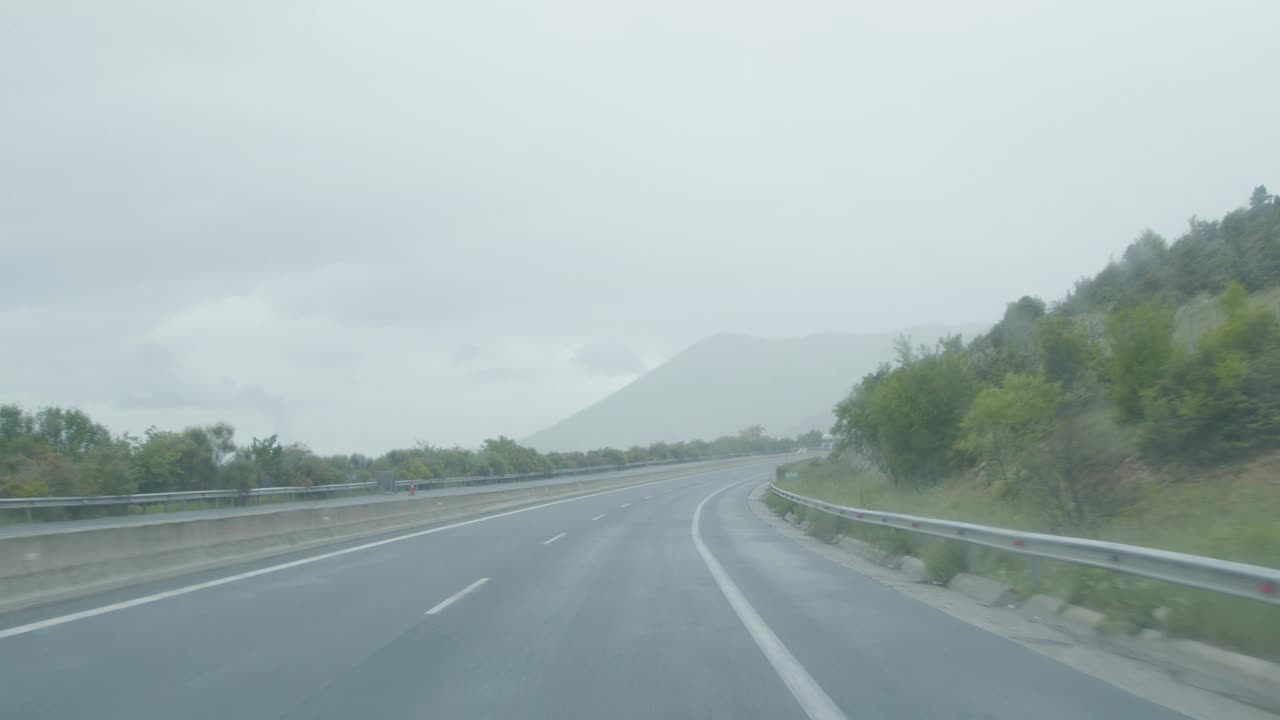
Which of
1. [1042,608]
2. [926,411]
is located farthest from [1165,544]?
[926,411]

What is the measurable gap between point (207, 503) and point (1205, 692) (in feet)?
143

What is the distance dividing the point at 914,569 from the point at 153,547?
→ 12270 mm

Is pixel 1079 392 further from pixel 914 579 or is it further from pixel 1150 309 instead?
pixel 914 579

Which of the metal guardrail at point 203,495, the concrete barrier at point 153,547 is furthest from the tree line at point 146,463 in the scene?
the concrete barrier at point 153,547

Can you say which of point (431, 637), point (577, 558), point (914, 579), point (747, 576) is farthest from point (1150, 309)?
point (431, 637)

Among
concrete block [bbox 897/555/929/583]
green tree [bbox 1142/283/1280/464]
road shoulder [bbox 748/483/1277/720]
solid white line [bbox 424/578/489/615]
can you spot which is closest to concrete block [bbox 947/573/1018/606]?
road shoulder [bbox 748/483/1277/720]

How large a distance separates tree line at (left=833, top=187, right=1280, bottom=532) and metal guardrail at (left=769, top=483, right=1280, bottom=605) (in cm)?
357

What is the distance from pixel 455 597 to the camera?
46.5 feet

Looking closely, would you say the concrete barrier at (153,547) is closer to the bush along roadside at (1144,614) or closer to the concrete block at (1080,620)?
the bush along roadside at (1144,614)

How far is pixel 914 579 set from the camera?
643 inches

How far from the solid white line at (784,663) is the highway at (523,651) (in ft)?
0.11

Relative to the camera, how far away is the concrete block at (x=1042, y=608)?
11.4 meters

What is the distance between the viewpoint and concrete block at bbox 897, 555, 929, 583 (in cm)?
1609

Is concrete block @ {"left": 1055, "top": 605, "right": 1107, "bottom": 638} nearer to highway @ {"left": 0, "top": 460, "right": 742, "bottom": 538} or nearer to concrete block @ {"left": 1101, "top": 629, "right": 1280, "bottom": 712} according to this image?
concrete block @ {"left": 1101, "top": 629, "right": 1280, "bottom": 712}
